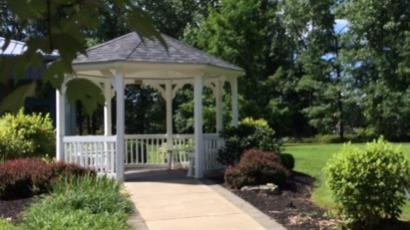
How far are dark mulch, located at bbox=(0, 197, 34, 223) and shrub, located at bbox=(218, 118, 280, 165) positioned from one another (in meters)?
5.39

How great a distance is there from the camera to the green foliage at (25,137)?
50.2 ft

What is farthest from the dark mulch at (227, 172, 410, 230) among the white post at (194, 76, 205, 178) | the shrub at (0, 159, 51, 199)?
the shrub at (0, 159, 51, 199)

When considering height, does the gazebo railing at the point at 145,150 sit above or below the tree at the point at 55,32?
below

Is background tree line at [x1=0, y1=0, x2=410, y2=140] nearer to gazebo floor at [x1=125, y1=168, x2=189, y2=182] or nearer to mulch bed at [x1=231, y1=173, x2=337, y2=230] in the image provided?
gazebo floor at [x1=125, y1=168, x2=189, y2=182]

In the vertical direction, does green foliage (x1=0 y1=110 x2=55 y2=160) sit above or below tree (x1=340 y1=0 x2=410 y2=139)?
below

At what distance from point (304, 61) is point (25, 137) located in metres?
32.7

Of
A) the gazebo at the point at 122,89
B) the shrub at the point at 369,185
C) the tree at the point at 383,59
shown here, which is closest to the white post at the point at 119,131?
the gazebo at the point at 122,89

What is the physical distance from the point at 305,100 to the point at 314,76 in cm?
466

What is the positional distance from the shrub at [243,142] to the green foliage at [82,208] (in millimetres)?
5308

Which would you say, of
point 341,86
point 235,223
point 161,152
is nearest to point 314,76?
point 341,86

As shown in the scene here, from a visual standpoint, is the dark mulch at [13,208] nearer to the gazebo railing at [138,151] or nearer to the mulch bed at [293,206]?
the gazebo railing at [138,151]

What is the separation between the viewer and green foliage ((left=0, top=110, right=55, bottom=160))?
50.2ft

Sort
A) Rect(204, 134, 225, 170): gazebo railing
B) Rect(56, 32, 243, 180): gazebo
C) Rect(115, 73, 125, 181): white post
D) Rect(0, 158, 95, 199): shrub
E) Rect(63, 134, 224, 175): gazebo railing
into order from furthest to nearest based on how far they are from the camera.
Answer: Rect(204, 134, 225, 170): gazebo railing → Rect(63, 134, 224, 175): gazebo railing → Rect(56, 32, 243, 180): gazebo → Rect(115, 73, 125, 181): white post → Rect(0, 158, 95, 199): shrub

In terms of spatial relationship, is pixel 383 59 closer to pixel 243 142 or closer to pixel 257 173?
pixel 243 142
